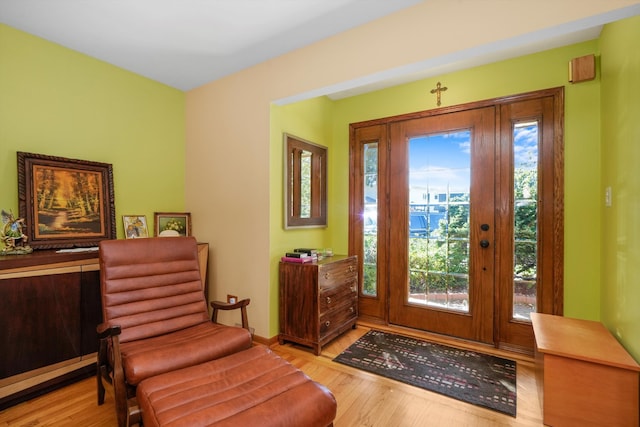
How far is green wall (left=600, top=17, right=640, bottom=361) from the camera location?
168 centimetres

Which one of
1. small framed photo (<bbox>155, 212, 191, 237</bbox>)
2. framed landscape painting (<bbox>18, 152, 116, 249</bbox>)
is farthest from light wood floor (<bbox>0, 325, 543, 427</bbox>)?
small framed photo (<bbox>155, 212, 191, 237</bbox>)

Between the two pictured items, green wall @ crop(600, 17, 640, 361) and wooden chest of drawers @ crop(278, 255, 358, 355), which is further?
wooden chest of drawers @ crop(278, 255, 358, 355)

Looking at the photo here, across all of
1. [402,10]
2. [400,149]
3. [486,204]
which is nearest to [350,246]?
[400,149]

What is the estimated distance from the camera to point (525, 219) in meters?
2.68

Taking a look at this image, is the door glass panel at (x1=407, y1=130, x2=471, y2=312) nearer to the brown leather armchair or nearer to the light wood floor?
the light wood floor

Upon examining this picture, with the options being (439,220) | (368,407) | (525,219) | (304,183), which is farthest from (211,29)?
(525,219)

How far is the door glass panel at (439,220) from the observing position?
2945mm

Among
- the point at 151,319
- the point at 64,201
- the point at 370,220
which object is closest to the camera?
the point at 151,319

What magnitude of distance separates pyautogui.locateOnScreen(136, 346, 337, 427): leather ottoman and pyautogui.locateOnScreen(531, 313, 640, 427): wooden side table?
4.35 ft

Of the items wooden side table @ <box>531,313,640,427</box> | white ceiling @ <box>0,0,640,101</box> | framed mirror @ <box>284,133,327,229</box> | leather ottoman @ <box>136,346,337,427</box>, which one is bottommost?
wooden side table @ <box>531,313,640,427</box>

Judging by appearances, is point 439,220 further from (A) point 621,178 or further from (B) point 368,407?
(B) point 368,407

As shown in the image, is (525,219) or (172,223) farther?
(172,223)

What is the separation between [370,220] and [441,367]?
1.62 meters

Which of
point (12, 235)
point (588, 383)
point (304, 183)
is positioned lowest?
point (588, 383)
